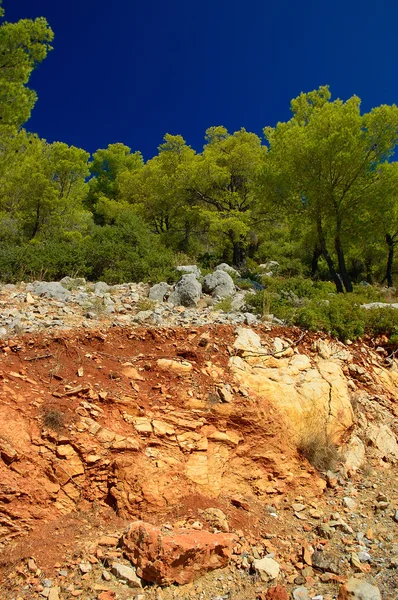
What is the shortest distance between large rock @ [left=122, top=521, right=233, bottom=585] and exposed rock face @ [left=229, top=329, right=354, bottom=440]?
7.26ft

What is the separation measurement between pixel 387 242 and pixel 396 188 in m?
8.28

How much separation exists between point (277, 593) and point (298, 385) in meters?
3.13

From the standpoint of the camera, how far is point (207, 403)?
5.26m

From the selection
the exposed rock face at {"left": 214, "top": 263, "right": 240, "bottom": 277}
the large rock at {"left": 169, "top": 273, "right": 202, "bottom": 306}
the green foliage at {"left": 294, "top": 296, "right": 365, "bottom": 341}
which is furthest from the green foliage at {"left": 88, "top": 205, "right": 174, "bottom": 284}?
the green foliage at {"left": 294, "top": 296, "right": 365, "bottom": 341}

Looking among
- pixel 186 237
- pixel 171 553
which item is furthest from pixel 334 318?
pixel 186 237

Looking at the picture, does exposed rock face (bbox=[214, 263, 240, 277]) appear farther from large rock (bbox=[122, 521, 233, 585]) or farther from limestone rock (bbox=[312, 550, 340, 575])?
large rock (bbox=[122, 521, 233, 585])

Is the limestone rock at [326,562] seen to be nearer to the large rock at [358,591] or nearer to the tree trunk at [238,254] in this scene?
the large rock at [358,591]

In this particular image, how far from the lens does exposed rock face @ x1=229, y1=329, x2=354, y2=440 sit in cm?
572

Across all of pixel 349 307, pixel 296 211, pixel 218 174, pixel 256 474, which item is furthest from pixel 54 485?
pixel 218 174

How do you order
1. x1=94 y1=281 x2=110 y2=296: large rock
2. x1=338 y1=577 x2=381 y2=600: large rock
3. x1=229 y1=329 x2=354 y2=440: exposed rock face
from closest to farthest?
x1=338 y1=577 x2=381 y2=600: large rock < x1=229 y1=329 x2=354 y2=440: exposed rock face < x1=94 y1=281 x2=110 y2=296: large rock

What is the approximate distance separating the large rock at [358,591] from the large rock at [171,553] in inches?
46.5

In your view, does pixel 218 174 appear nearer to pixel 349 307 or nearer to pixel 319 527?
pixel 349 307

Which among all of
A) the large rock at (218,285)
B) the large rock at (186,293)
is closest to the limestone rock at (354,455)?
the large rock at (186,293)

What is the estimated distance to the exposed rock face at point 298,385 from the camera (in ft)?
18.8
